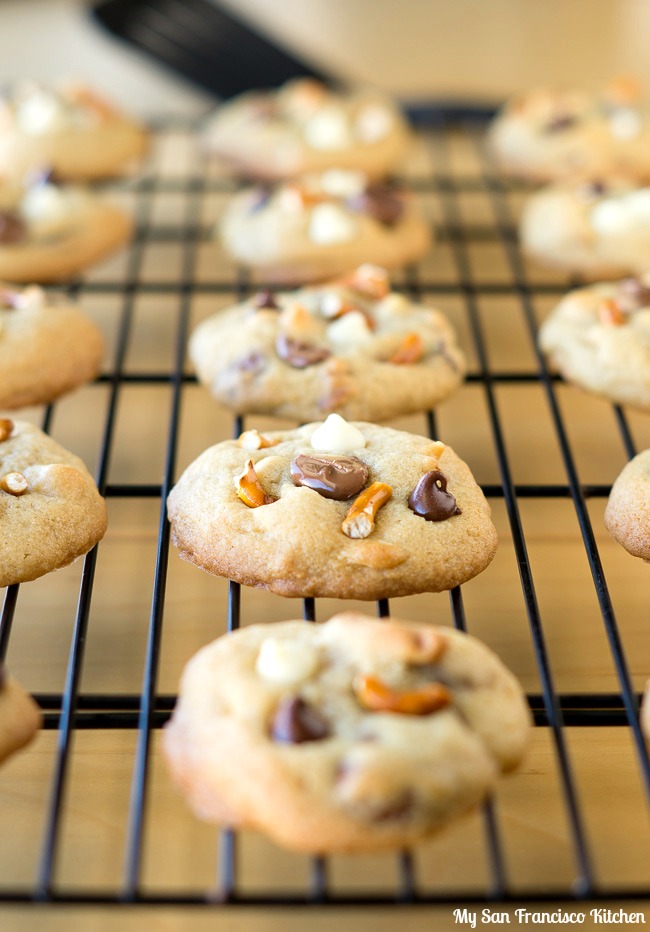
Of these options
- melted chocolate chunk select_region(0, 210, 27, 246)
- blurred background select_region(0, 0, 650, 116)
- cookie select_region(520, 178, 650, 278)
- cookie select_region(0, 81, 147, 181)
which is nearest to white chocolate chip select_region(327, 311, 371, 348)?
cookie select_region(520, 178, 650, 278)

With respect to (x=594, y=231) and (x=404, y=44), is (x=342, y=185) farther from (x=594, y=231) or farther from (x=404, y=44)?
(x=404, y=44)

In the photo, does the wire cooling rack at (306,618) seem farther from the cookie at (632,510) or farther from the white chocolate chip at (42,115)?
the white chocolate chip at (42,115)

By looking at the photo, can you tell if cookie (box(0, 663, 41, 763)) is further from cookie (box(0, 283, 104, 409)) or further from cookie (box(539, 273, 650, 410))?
cookie (box(539, 273, 650, 410))

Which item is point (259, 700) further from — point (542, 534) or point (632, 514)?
point (542, 534)

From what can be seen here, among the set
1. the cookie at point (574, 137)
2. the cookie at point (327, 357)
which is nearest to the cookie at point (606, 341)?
the cookie at point (327, 357)

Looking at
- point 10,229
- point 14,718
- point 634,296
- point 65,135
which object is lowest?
point 14,718

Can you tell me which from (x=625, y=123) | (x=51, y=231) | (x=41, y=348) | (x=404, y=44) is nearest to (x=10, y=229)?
(x=51, y=231)

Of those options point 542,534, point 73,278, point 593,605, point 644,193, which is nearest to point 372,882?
point 593,605
